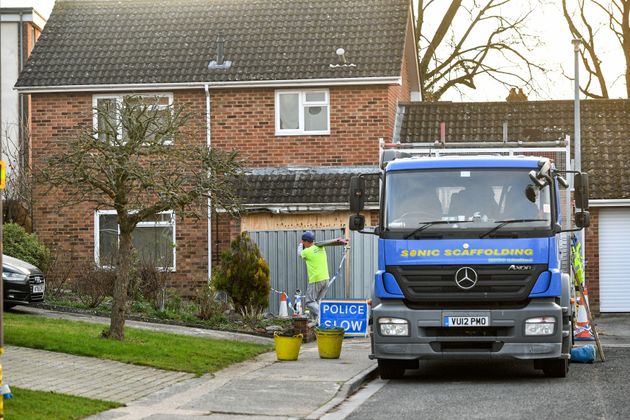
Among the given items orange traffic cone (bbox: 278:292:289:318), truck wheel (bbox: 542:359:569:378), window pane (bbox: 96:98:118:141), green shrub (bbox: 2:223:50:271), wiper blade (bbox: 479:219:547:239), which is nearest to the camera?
wiper blade (bbox: 479:219:547:239)

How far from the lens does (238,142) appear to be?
30.5m

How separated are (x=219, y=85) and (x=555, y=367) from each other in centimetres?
1634

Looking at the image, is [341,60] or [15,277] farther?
[341,60]

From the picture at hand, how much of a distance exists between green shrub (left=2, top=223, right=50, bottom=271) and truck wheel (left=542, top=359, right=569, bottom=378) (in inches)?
505

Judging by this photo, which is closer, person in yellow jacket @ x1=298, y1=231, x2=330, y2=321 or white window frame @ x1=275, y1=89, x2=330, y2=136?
person in yellow jacket @ x1=298, y1=231, x2=330, y2=321

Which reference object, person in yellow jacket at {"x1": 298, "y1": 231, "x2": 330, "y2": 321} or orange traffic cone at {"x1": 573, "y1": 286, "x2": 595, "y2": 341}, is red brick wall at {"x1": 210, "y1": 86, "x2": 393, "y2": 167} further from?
orange traffic cone at {"x1": 573, "y1": 286, "x2": 595, "y2": 341}

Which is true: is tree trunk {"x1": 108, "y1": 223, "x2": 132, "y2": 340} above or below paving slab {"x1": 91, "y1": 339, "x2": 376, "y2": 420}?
above

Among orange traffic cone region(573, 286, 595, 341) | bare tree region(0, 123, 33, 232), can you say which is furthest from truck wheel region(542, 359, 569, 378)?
bare tree region(0, 123, 33, 232)

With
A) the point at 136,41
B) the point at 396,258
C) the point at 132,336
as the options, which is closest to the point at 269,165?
the point at 136,41

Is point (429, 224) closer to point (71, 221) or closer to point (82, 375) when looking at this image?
point (82, 375)

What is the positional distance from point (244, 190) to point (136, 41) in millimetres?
5888

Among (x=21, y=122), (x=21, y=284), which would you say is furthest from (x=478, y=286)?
(x=21, y=122)

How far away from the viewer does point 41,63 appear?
1252 inches

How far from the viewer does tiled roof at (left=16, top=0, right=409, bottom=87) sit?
3062 cm
